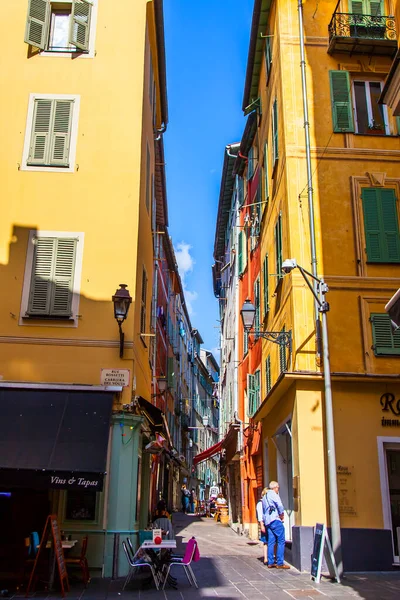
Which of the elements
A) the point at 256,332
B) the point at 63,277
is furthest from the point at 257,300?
the point at 63,277

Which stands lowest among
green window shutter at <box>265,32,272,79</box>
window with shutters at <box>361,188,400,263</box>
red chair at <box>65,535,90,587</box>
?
red chair at <box>65,535,90,587</box>

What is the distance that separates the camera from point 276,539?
12.9 metres

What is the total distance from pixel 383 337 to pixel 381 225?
2.63m

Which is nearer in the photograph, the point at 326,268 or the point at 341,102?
the point at 326,268

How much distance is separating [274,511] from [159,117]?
43.7 ft

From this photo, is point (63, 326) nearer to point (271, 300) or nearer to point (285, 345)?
point (285, 345)

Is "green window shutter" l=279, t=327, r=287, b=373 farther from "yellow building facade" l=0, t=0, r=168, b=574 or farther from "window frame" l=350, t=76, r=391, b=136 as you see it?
"window frame" l=350, t=76, r=391, b=136

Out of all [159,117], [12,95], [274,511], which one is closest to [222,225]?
[159,117]

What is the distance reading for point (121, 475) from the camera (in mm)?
12031

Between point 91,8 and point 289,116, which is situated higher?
point 91,8

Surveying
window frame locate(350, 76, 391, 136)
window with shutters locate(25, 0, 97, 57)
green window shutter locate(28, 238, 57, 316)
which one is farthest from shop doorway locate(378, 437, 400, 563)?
window with shutters locate(25, 0, 97, 57)

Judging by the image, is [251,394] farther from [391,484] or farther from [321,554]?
[321,554]

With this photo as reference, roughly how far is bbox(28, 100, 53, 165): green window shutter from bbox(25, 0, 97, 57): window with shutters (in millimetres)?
1587

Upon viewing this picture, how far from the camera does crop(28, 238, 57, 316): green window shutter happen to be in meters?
13.0
